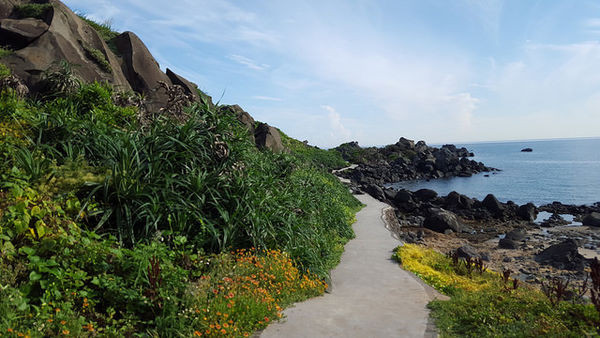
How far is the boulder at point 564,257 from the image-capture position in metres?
15.9

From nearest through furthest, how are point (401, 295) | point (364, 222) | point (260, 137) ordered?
point (401, 295), point (364, 222), point (260, 137)

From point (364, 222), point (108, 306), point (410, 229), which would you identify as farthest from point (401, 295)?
point (410, 229)

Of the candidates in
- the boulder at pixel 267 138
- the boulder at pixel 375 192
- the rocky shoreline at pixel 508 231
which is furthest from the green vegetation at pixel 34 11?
the boulder at pixel 375 192

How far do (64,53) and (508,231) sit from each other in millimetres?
26532

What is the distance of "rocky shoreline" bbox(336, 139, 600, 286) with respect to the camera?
16.2 metres

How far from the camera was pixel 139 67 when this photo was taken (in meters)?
18.0

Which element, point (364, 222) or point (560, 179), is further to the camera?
point (560, 179)

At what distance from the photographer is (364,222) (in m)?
16.5

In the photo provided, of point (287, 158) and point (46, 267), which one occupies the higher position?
point (287, 158)

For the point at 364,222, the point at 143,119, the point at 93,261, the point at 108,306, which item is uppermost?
the point at 143,119

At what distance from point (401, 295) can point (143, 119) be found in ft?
26.8

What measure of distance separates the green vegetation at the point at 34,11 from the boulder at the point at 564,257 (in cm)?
2374

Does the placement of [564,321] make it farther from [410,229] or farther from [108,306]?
[410,229]

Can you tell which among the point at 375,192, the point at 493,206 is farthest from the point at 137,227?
the point at 493,206
